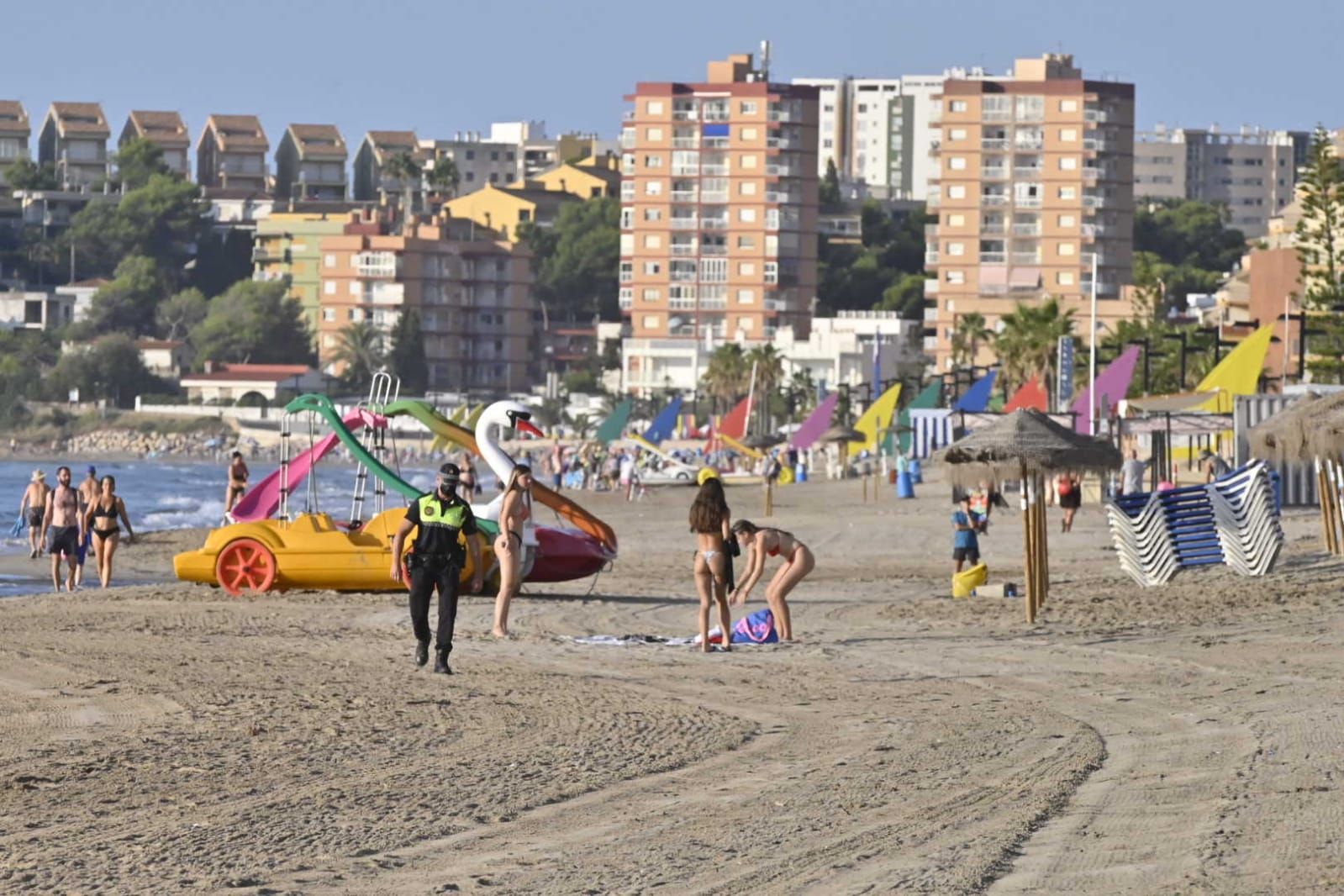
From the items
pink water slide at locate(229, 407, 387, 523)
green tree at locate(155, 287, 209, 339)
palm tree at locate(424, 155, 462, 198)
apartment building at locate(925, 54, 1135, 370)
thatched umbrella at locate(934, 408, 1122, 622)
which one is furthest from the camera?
palm tree at locate(424, 155, 462, 198)

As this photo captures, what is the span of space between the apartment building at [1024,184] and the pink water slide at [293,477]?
357 feet

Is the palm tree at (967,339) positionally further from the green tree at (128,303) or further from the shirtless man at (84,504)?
the green tree at (128,303)

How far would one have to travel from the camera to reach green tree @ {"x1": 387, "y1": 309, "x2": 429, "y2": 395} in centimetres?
14400

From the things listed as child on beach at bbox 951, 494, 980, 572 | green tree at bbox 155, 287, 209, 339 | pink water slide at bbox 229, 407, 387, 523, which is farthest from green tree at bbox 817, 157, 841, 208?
pink water slide at bbox 229, 407, 387, 523

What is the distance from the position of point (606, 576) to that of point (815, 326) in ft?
349

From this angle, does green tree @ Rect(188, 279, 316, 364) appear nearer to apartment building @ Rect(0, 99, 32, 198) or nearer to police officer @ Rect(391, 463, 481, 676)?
apartment building @ Rect(0, 99, 32, 198)

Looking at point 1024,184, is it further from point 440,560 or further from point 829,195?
point 440,560

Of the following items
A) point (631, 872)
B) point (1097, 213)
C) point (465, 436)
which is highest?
point (1097, 213)

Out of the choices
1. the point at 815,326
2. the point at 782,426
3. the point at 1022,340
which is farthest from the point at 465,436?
the point at 815,326

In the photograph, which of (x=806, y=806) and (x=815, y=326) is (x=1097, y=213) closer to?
(x=815, y=326)

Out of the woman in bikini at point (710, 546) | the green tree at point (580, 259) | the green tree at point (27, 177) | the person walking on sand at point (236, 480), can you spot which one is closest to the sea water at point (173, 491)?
the person walking on sand at point (236, 480)

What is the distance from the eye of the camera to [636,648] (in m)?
16.2

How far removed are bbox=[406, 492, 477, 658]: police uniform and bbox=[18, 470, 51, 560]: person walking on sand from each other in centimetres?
1484

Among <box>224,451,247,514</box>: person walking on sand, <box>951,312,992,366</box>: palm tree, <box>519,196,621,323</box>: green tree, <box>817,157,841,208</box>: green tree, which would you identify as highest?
<box>817,157,841,208</box>: green tree
